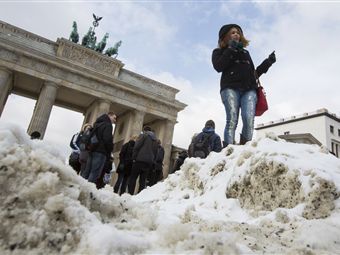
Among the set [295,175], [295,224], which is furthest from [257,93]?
[295,224]

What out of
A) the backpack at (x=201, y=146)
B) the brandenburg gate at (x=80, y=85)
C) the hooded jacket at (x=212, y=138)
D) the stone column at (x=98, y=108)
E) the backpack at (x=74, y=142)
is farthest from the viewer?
the stone column at (x=98, y=108)

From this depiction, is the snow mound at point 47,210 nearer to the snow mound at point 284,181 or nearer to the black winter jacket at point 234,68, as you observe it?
the snow mound at point 284,181

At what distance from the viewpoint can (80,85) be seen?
74.4 ft

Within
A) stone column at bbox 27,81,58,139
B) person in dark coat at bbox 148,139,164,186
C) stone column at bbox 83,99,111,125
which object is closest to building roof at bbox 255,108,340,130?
stone column at bbox 83,99,111,125

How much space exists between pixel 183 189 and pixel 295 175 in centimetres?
191

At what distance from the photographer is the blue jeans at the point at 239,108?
4.67 metres

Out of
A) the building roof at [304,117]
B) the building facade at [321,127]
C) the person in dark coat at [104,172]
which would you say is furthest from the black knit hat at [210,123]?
the building roof at [304,117]

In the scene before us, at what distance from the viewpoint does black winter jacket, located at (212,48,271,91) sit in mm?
4701

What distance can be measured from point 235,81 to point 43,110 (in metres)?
19.1

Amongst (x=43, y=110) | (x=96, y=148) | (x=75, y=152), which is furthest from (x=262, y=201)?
(x=43, y=110)

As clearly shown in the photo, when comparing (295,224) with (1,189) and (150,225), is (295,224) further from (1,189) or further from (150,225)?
(1,189)

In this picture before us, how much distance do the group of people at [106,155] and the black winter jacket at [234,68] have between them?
7.65ft

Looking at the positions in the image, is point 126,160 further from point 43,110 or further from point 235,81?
point 43,110

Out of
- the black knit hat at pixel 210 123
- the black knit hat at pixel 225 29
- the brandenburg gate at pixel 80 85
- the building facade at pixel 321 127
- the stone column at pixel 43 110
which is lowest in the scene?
the black knit hat at pixel 210 123
